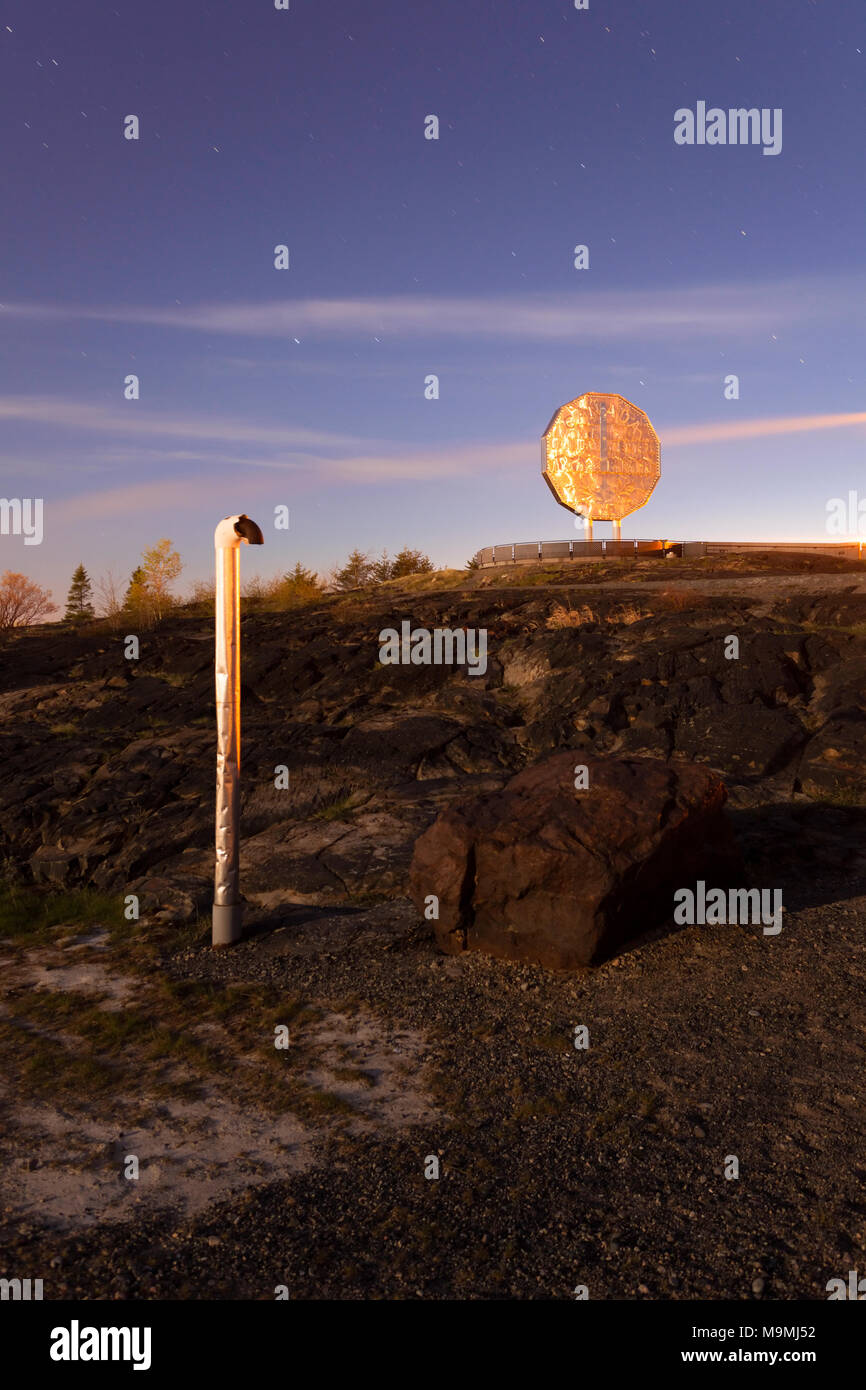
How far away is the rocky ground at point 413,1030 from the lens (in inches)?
165

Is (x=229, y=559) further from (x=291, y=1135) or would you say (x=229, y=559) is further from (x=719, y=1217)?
(x=719, y=1217)

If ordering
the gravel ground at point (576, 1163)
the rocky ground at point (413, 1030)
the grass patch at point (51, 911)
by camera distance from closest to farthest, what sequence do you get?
the gravel ground at point (576, 1163) → the rocky ground at point (413, 1030) → the grass patch at point (51, 911)

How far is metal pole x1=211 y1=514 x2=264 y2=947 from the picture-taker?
8.52 metres

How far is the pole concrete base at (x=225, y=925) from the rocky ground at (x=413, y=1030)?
0.61ft

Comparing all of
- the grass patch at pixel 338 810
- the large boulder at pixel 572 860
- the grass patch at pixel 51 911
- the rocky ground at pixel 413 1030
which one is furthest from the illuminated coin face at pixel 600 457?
the large boulder at pixel 572 860

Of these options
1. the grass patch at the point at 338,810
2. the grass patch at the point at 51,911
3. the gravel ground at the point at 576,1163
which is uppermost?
the grass patch at the point at 338,810

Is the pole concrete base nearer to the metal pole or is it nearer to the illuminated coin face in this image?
the metal pole

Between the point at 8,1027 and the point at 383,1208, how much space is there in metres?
3.96

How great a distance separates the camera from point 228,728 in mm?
8578

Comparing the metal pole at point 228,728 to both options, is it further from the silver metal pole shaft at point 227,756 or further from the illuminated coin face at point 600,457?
the illuminated coin face at point 600,457

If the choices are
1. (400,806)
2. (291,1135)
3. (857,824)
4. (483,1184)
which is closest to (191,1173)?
(291,1135)

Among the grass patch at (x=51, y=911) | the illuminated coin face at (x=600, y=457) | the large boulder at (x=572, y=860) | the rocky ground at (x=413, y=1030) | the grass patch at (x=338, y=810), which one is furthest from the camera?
the illuminated coin face at (x=600, y=457)

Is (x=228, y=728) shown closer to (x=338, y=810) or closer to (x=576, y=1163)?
(x=338, y=810)

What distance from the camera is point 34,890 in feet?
37.0
